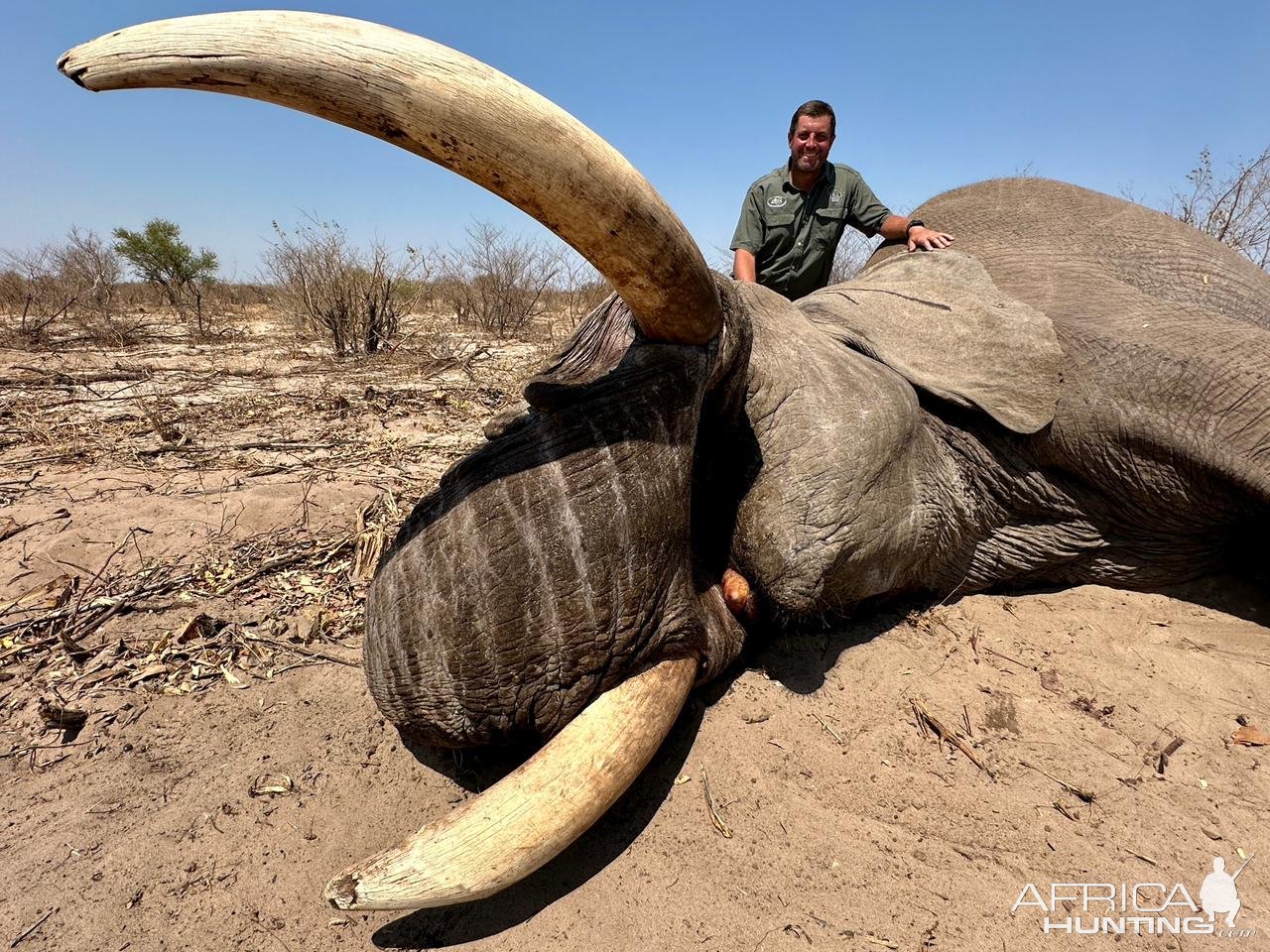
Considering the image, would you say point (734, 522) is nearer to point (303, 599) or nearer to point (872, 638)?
point (872, 638)

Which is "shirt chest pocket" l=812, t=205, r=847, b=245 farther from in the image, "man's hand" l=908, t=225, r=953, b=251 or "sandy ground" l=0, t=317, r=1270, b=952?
"sandy ground" l=0, t=317, r=1270, b=952

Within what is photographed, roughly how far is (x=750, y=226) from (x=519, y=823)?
439 centimetres

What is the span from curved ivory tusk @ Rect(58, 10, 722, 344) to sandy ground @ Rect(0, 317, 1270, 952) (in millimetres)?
1434

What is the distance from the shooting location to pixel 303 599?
275 centimetres

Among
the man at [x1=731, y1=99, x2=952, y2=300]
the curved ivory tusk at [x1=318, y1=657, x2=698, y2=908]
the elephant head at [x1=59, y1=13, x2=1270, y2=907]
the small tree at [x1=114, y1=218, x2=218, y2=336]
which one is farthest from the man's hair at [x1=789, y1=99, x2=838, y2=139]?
the small tree at [x1=114, y1=218, x2=218, y2=336]

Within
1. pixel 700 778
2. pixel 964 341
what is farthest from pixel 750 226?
pixel 700 778

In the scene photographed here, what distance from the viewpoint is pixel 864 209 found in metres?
4.72

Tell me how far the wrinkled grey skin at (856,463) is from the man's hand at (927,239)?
7 cm

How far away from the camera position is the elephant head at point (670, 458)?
4.13 ft

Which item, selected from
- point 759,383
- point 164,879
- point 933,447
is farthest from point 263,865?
point 933,447

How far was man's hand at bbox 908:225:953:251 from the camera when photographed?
3.45 metres

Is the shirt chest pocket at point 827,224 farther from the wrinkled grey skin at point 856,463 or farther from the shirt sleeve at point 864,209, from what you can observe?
the wrinkled grey skin at point 856,463

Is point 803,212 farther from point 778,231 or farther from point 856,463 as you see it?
point 856,463

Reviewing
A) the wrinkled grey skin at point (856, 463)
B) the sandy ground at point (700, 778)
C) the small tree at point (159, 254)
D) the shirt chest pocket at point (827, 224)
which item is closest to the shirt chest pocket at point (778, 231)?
the shirt chest pocket at point (827, 224)
